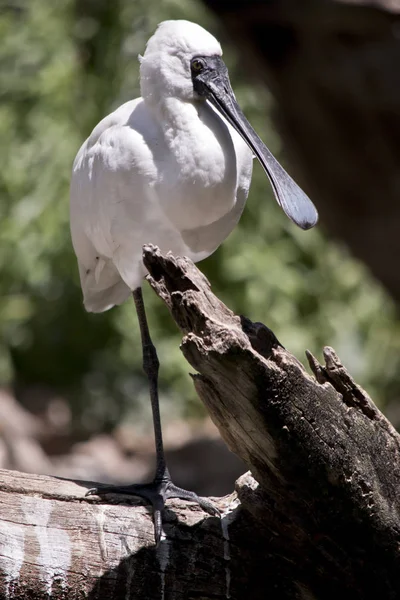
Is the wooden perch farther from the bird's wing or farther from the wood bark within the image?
the wood bark

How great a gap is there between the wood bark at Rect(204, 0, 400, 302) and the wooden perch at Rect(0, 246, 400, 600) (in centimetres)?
360

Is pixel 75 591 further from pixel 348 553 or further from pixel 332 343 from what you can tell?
pixel 332 343

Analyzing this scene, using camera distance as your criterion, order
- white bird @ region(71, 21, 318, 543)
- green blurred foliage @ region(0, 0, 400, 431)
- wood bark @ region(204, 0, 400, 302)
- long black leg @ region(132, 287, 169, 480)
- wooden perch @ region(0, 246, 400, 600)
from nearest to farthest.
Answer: wooden perch @ region(0, 246, 400, 600) → white bird @ region(71, 21, 318, 543) → long black leg @ region(132, 287, 169, 480) → wood bark @ region(204, 0, 400, 302) → green blurred foliage @ region(0, 0, 400, 431)

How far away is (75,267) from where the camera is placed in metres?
7.59

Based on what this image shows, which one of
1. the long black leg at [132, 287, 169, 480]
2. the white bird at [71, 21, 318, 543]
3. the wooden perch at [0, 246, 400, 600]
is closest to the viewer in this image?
the wooden perch at [0, 246, 400, 600]

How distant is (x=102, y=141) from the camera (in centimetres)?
353

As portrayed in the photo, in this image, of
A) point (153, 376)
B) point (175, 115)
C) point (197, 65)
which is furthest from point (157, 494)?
point (197, 65)

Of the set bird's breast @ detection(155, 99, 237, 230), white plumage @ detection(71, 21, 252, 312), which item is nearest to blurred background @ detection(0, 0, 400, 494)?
white plumage @ detection(71, 21, 252, 312)

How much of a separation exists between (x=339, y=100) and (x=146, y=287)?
1805mm

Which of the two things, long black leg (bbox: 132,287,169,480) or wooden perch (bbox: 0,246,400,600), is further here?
long black leg (bbox: 132,287,169,480)

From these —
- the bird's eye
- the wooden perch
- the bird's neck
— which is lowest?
the wooden perch

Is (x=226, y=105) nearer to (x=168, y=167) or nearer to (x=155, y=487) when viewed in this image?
(x=168, y=167)

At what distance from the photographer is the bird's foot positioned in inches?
125

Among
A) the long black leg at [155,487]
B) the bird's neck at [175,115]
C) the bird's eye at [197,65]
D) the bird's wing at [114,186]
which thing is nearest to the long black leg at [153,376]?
the long black leg at [155,487]
